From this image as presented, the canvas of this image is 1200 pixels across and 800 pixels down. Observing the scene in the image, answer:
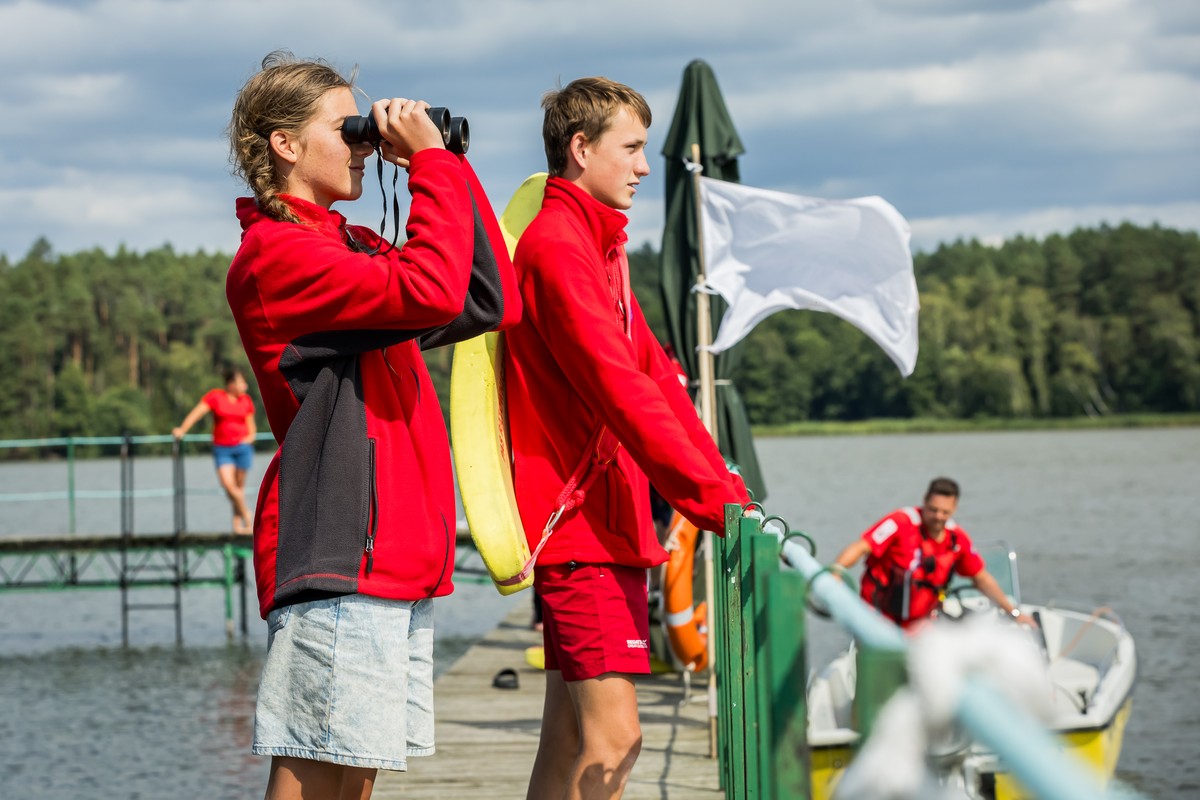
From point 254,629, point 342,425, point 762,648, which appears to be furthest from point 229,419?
point 762,648

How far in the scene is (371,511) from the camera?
2.35 metres

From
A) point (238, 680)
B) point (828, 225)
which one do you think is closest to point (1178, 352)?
point (238, 680)

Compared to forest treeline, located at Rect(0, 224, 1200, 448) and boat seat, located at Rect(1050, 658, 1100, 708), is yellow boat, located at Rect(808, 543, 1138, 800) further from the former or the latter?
forest treeline, located at Rect(0, 224, 1200, 448)

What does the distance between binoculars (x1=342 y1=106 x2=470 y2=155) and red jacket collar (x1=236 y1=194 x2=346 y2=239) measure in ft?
0.48

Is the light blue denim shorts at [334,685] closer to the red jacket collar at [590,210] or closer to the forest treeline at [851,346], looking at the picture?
the red jacket collar at [590,210]

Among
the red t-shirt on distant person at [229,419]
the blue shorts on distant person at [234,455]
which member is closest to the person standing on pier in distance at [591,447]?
the red t-shirt on distant person at [229,419]

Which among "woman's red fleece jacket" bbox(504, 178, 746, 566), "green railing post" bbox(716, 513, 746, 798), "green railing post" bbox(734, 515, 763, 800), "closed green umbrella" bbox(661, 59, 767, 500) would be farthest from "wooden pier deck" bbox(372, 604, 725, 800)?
"green railing post" bbox(734, 515, 763, 800)

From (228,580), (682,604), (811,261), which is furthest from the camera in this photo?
(228,580)

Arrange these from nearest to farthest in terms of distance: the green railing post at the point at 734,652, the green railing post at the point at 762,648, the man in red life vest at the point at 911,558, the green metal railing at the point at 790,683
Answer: the green metal railing at the point at 790,683
the green railing post at the point at 762,648
the green railing post at the point at 734,652
the man in red life vest at the point at 911,558

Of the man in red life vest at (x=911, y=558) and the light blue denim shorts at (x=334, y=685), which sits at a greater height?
the light blue denim shorts at (x=334, y=685)

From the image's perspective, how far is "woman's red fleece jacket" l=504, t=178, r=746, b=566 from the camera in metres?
2.84

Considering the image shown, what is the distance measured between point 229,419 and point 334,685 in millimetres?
14059

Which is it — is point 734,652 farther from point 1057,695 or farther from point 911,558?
point 1057,695

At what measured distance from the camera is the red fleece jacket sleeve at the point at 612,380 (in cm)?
283
